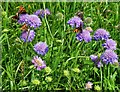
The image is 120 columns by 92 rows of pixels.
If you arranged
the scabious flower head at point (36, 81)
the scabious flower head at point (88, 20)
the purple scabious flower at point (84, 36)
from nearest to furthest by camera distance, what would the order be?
1. the scabious flower head at point (36, 81)
2. the purple scabious flower at point (84, 36)
3. the scabious flower head at point (88, 20)

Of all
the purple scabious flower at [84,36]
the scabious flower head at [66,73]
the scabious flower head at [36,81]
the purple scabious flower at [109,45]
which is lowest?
the scabious flower head at [36,81]

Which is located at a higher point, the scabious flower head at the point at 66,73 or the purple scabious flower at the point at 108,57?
the purple scabious flower at the point at 108,57

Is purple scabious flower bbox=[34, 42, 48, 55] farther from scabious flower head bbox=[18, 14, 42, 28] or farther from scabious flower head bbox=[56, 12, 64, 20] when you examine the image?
scabious flower head bbox=[56, 12, 64, 20]

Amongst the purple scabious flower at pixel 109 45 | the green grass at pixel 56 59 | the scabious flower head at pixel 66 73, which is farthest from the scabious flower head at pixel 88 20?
the scabious flower head at pixel 66 73

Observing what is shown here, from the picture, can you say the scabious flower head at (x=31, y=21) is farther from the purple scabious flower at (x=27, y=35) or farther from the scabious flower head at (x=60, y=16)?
the scabious flower head at (x=60, y=16)

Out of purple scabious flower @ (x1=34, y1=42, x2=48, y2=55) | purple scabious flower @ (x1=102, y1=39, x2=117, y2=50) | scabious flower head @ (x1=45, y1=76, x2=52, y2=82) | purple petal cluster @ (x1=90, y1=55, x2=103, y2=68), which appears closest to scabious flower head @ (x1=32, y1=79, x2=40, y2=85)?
scabious flower head @ (x1=45, y1=76, x2=52, y2=82)

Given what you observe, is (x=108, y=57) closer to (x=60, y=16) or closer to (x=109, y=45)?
(x=109, y=45)

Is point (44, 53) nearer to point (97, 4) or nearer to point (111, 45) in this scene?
point (111, 45)

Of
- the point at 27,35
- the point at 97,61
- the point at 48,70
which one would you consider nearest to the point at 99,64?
the point at 97,61
